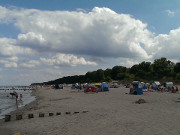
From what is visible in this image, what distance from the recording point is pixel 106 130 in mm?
9016

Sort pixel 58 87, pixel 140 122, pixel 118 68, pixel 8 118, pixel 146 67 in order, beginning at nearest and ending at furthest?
1. pixel 140 122
2. pixel 8 118
3. pixel 58 87
4. pixel 146 67
5. pixel 118 68

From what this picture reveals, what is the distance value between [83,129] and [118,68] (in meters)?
119

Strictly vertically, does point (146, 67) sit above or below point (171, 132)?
above

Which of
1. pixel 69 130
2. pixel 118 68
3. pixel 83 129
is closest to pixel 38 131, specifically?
pixel 69 130

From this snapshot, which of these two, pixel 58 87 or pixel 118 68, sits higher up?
pixel 118 68

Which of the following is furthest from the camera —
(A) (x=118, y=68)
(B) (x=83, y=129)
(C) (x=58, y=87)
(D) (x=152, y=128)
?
(A) (x=118, y=68)

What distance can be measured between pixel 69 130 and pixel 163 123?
15.9ft

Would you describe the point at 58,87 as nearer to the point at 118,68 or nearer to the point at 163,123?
the point at 118,68

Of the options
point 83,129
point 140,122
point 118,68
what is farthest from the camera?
point 118,68

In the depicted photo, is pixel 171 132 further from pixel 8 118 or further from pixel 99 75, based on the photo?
pixel 99 75

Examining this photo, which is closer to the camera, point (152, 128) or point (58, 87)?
point (152, 128)

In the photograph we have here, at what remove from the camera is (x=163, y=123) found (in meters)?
9.74

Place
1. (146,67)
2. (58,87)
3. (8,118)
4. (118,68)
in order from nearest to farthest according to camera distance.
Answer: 1. (8,118)
2. (58,87)
3. (146,67)
4. (118,68)

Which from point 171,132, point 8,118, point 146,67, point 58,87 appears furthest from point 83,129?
point 146,67
